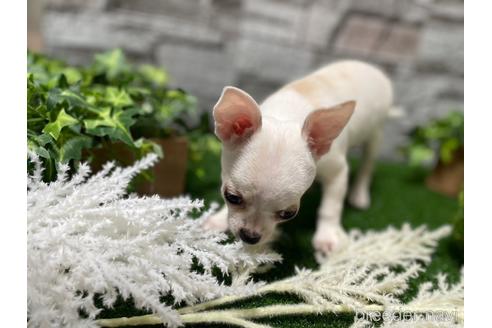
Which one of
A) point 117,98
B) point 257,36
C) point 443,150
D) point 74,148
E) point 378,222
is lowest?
point 378,222

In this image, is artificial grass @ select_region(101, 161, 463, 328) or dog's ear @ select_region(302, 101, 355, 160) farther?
dog's ear @ select_region(302, 101, 355, 160)

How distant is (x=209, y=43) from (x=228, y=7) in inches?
10.8

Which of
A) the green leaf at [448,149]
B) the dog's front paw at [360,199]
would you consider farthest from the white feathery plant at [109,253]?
the green leaf at [448,149]

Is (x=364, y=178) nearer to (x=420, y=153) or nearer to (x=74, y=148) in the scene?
(x=420, y=153)

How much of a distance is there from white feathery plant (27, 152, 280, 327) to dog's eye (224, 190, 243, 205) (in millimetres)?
165

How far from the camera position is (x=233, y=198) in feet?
5.19

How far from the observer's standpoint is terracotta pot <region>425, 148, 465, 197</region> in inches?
118

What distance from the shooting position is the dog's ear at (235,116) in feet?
4.89

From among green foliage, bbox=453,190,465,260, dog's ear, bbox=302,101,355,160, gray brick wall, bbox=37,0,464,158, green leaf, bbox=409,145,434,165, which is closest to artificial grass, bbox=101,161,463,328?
green foliage, bbox=453,190,465,260

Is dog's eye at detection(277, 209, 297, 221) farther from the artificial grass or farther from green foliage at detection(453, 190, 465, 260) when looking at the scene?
green foliage at detection(453, 190, 465, 260)

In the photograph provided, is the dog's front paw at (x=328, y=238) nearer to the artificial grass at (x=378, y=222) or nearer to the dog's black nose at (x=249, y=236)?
the artificial grass at (x=378, y=222)

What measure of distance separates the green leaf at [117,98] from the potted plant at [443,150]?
6.52 ft

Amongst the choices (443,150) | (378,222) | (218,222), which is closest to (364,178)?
(378,222)

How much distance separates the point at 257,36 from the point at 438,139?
4.55ft
